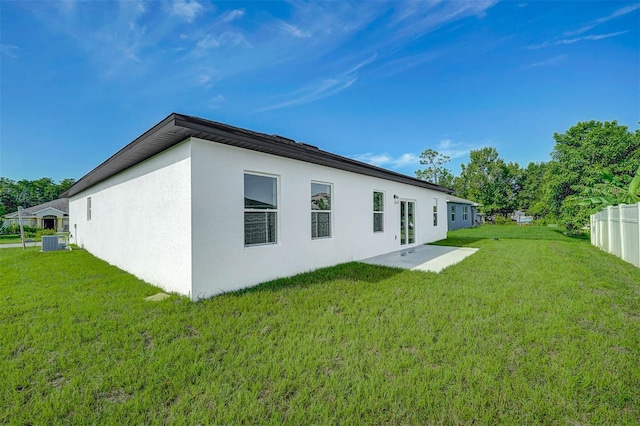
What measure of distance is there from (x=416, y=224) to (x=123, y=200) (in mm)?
11309

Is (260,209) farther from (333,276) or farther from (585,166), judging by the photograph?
(585,166)

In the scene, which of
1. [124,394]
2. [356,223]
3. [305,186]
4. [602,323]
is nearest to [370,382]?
[124,394]

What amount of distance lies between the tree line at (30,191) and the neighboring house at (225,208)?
169 feet

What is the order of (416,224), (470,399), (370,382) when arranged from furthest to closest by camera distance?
1. (416,224)
2. (370,382)
3. (470,399)

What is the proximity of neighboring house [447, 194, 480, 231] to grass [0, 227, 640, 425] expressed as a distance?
20.0 metres

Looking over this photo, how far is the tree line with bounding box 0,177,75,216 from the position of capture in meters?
42.9

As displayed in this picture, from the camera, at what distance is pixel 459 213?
26.3 meters

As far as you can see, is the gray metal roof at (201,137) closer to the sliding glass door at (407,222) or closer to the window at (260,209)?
the window at (260,209)

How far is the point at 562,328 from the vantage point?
348 cm

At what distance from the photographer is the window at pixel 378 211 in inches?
375

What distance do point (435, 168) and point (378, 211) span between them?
3687 centimetres

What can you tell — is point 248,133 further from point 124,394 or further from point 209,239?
point 124,394

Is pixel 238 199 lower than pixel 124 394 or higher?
higher

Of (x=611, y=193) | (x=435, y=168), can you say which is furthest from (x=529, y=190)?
(x=611, y=193)
